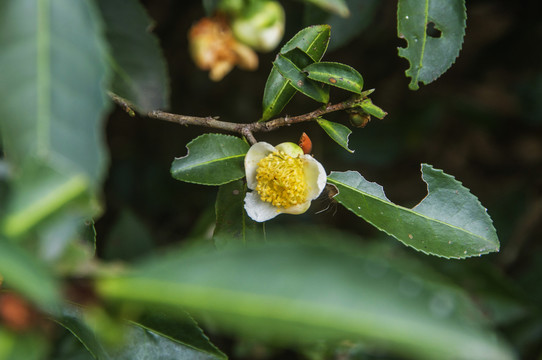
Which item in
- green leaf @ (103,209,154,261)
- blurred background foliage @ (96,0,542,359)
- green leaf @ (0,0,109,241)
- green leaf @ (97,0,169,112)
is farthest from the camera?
blurred background foliage @ (96,0,542,359)

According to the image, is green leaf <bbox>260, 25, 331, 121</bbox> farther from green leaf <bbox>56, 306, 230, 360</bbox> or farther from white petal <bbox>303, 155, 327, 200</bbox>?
green leaf <bbox>56, 306, 230, 360</bbox>

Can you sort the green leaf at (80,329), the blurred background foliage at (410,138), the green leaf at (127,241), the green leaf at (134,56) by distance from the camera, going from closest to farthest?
the green leaf at (80,329), the green leaf at (134,56), the green leaf at (127,241), the blurred background foliage at (410,138)

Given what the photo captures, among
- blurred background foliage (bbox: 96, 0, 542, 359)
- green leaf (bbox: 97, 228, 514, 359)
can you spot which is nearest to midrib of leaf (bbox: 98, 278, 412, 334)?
green leaf (bbox: 97, 228, 514, 359)

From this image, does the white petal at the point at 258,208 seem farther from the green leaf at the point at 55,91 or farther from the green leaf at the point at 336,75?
the green leaf at the point at 55,91

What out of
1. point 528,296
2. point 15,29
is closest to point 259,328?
point 15,29

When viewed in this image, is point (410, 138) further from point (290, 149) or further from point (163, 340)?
point (163, 340)

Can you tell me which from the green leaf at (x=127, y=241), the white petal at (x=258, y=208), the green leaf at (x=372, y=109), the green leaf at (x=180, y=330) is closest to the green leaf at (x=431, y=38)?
the green leaf at (x=372, y=109)
